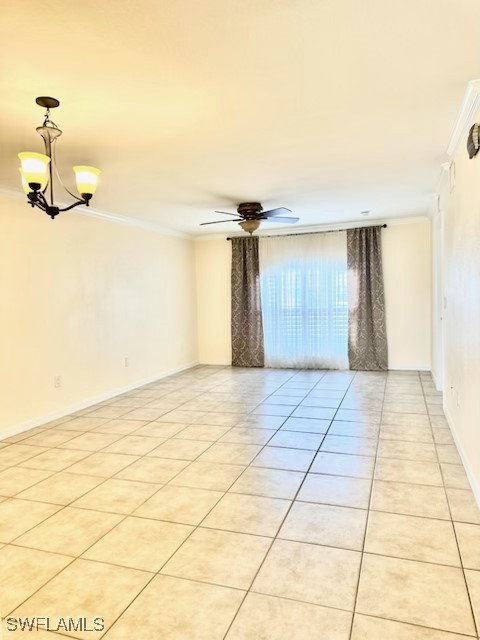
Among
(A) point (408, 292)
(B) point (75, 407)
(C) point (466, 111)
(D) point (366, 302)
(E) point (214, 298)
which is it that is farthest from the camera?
(E) point (214, 298)

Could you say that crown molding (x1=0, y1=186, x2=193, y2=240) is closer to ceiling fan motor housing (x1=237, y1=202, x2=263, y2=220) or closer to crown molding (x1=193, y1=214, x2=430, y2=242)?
crown molding (x1=193, y1=214, x2=430, y2=242)

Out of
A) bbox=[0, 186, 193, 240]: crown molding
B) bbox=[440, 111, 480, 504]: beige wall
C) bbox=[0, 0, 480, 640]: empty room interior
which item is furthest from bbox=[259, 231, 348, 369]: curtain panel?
bbox=[440, 111, 480, 504]: beige wall

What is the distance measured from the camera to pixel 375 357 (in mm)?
6652

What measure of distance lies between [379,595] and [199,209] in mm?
4475

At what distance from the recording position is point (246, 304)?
24.2 feet

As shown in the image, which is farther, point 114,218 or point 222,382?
point 222,382

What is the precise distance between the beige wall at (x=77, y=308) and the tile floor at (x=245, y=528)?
648mm

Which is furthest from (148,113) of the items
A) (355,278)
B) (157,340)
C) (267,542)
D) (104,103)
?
(355,278)

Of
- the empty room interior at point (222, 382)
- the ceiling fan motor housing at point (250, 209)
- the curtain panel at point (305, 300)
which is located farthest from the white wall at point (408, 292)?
the ceiling fan motor housing at point (250, 209)

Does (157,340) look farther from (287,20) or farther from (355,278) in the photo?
(287,20)

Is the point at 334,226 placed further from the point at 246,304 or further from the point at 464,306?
the point at 464,306

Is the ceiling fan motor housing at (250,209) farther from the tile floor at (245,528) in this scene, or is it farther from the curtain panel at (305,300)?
the tile floor at (245,528)

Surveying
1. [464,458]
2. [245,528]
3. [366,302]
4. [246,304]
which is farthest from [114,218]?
[464,458]

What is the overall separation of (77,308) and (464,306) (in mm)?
3952
